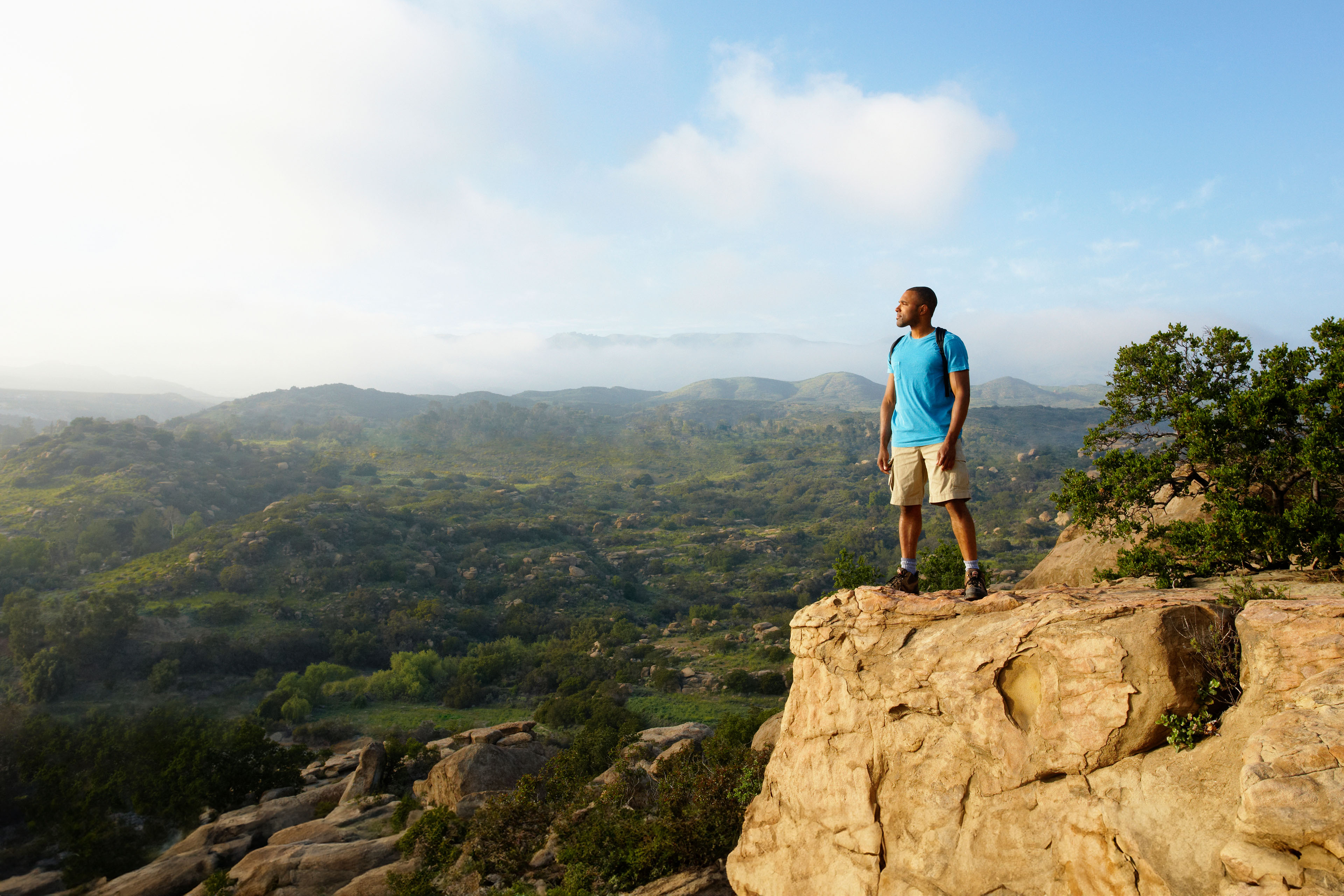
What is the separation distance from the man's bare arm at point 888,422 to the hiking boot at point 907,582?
4.04 feet

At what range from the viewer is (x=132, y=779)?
69.1 ft

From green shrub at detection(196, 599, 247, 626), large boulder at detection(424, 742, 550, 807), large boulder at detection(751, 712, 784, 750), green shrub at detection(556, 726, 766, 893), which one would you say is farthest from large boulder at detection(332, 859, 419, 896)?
green shrub at detection(196, 599, 247, 626)

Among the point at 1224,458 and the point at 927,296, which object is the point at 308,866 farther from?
the point at 1224,458

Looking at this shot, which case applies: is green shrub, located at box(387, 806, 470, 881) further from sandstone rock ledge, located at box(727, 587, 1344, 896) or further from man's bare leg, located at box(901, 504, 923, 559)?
man's bare leg, located at box(901, 504, 923, 559)

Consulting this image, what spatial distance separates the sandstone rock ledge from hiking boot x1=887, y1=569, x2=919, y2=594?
27 cm

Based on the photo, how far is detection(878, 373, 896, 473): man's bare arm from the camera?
7.38 meters

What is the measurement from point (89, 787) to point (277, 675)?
1877 centimetres

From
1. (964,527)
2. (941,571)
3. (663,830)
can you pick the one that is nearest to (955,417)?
(964,527)

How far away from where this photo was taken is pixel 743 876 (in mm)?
7945

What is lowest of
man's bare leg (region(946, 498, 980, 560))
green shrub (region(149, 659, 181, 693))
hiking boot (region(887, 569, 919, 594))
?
green shrub (region(149, 659, 181, 693))

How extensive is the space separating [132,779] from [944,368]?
91.4ft

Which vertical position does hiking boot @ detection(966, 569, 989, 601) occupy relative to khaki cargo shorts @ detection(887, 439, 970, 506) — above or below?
below

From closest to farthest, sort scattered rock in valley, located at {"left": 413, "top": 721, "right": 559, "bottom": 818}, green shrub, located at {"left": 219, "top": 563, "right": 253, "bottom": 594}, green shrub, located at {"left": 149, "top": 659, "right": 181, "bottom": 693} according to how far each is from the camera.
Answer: scattered rock in valley, located at {"left": 413, "top": 721, "right": 559, "bottom": 818}, green shrub, located at {"left": 149, "top": 659, "right": 181, "bottom": 693}, green shrub, located at {"left": 219, "top": 563, "right": 253, "bottom": 594}

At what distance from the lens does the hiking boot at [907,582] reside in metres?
7.56
